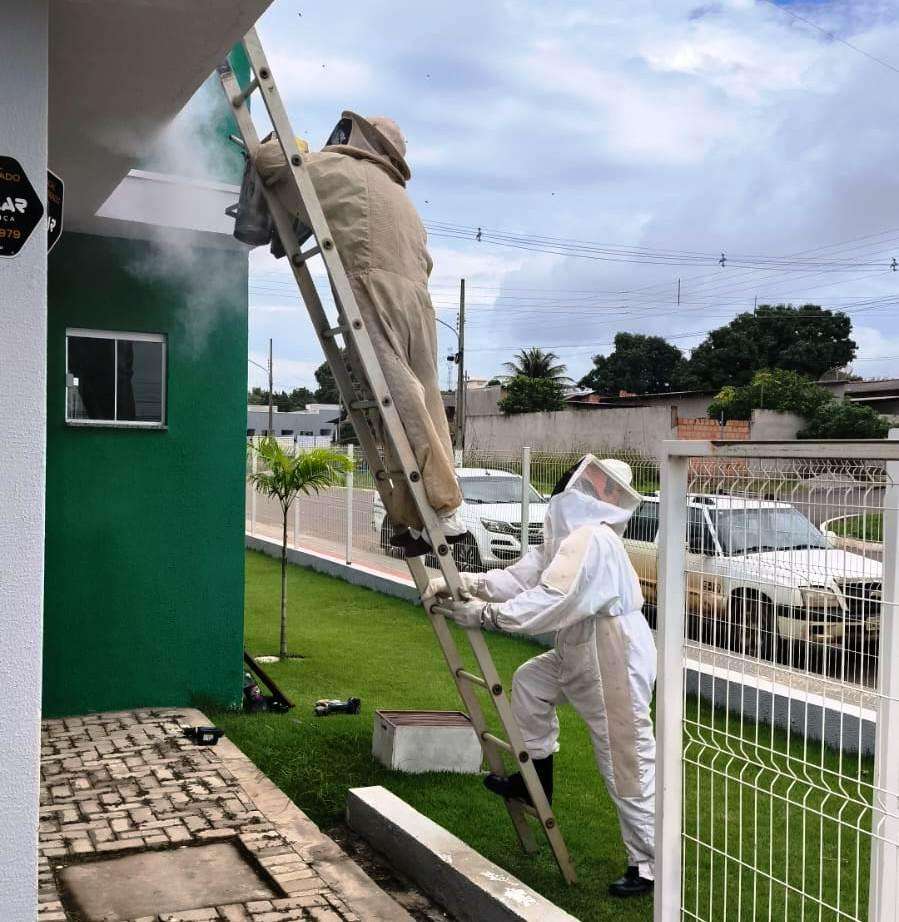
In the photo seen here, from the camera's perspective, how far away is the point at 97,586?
6840mm

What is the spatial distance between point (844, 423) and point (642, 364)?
118ft

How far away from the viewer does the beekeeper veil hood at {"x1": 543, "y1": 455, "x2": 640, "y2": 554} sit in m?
4.84

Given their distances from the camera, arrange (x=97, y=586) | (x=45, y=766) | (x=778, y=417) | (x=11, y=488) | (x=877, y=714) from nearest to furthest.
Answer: (x=877, y=714)
(x=11, y=488)
(x=45, y=766)
(x=97, y=586)
(x=778, y=417)

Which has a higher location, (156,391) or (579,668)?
(156,391)

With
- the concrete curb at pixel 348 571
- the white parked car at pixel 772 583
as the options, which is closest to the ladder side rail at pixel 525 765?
the white parked car at pixel 772 583

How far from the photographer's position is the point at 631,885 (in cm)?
457

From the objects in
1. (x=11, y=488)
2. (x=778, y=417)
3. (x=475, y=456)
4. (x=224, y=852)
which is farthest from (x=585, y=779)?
(x=778, y=417)

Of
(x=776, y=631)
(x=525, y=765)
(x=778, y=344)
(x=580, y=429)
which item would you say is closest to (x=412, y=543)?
(x=525, y=765)

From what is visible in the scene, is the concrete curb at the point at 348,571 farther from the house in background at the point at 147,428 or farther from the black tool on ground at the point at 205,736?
the black tool on ground at the point at 205,736

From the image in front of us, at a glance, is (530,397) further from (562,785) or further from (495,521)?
(562,785)

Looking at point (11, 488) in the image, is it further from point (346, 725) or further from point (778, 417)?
point (778, 417)

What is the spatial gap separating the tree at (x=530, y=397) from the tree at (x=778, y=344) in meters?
9.15

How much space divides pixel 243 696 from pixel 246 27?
4989mm

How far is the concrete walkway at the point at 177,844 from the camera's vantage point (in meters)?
4.25
